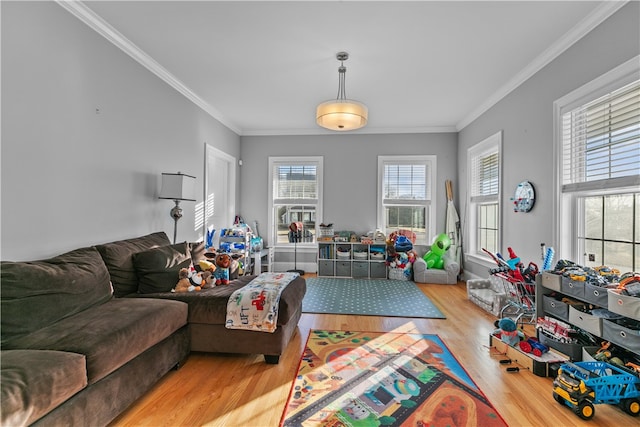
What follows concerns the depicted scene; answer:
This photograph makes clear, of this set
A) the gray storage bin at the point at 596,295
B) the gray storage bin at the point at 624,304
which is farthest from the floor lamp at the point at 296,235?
the gray storage bin at the point at 624,304

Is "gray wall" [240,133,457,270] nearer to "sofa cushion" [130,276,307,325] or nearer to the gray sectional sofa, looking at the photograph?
the gray sectional sofa

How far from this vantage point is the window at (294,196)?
5.61 metres

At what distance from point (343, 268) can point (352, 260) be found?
0.22m

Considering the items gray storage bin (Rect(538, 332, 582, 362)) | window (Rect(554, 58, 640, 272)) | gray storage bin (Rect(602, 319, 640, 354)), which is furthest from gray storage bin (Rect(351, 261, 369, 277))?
gray storage bin (Rect(602, 319, 640, 354))

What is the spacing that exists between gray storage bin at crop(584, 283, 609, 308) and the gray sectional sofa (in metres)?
2.10

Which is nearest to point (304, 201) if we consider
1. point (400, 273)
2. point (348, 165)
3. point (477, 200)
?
point (348, 165)

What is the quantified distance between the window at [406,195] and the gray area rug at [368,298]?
3.64 feet

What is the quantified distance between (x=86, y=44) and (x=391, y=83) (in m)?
2.98

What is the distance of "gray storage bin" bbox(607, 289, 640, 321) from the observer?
1.66 m

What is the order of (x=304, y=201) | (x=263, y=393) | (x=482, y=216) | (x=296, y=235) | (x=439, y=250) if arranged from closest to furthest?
(x=263, y=393) → (x=482, y=216) → (x=439, y=250) → (x=296, y=235) → (x=304, y=201)

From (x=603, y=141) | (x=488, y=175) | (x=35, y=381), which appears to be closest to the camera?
(x=35, y=381)

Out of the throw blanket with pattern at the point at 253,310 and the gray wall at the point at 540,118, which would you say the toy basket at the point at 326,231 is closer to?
the gray wall at the point at 540,118

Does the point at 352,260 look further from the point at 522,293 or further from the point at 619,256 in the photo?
Answer: the point at 619,256

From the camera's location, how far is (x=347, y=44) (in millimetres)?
2709
